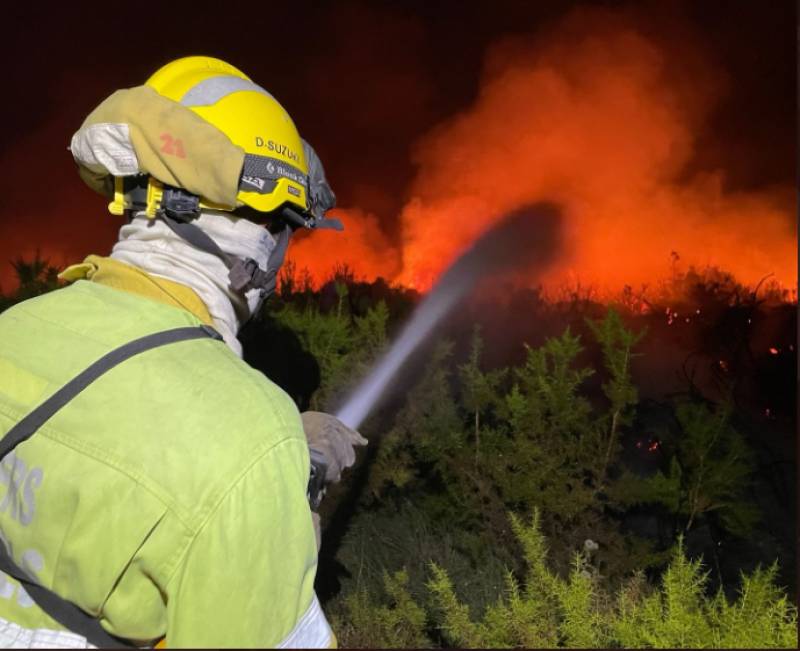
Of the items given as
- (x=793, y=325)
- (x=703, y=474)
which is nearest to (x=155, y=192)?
(x=703, y=474)

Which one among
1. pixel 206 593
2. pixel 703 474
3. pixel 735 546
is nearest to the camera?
pixel 206 593

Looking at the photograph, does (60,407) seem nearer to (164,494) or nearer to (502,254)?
(164,494)

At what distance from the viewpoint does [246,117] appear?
2.10 metres

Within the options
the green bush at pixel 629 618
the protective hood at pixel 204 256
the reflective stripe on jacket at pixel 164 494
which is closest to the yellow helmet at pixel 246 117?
the protective hood at pixel 204 256

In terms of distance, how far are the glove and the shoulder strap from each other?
3.36ft

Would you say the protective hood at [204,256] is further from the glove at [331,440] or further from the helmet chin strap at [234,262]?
the glove at [331,440]

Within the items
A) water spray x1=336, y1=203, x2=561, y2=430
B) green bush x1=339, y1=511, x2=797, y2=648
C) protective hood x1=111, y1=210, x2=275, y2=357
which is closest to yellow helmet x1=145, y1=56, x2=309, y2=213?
→ protective hood x1=111, y1=210, x2=275, y2=357

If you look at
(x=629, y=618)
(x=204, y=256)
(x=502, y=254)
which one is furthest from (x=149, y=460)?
(x=502, y=254)

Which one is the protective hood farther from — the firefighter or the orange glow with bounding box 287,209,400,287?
the orange glow with bounding box 287,209,400,287

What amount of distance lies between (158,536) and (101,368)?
1.26 feet

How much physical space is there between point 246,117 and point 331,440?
1.19m

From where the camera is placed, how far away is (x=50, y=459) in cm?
145

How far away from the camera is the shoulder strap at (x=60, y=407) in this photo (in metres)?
1.46

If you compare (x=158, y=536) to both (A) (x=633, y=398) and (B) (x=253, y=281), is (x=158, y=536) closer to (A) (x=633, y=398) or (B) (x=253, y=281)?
(B) (x=253, y=281)
